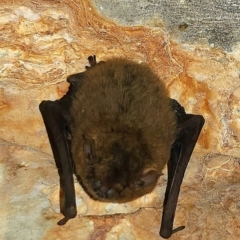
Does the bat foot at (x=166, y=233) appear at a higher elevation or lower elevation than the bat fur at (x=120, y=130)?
lower

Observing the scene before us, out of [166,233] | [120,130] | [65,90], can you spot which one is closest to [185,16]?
[120,130]

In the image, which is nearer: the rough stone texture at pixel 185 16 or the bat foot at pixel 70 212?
the bat foot at pixel 70 212

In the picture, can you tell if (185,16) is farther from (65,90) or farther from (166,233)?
(166,233)

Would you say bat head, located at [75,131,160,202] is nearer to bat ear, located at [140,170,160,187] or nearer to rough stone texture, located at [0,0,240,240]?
bat ear, located at [140,170,160,187]

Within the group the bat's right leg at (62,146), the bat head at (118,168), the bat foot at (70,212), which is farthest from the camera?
the bat's right leg at (62,146)

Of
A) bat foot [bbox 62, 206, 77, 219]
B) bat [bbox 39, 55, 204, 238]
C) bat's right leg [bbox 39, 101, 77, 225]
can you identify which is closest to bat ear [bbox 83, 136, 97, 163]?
bat [bbox 39, 55, 204, 238]

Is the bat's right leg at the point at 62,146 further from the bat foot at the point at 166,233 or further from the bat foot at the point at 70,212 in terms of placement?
the bat foot at the point at 166,233

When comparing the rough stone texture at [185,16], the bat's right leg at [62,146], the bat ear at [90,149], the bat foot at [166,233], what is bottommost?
the bat foot at [166,233]

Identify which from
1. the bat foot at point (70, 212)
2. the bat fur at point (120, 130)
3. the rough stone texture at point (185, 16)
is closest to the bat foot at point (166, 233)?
the bat fur at point (120, 130)
